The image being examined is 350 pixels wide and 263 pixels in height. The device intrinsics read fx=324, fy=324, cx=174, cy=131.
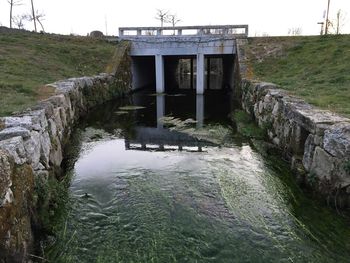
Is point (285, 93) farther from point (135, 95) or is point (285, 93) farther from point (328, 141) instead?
point (135, 95)

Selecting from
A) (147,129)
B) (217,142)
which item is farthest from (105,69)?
(217,142)

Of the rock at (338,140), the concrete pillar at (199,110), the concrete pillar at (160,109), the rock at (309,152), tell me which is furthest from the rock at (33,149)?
the concrete pillar at (199,110)

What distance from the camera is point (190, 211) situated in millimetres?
5723

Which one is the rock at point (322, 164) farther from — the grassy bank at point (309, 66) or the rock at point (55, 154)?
the rock at point (55, 154)

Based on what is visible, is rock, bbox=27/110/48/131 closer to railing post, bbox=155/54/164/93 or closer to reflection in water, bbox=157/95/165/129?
reflection in water, bbox=157/95/165/129

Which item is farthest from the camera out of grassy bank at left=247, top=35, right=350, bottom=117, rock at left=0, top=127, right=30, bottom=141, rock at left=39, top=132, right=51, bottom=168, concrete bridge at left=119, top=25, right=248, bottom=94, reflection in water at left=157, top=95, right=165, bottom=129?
concrete bridge at left=119, top=25, right=248, bottom=94

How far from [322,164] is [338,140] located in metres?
0.67

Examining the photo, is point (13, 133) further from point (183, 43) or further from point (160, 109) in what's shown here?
point (183, 43)

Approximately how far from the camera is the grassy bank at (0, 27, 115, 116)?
32.1 ft

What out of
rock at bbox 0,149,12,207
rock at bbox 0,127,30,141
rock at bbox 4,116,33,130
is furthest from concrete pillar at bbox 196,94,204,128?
rock at bbox 0,149,12,207

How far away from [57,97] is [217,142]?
5119 mm

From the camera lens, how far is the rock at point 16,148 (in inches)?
167

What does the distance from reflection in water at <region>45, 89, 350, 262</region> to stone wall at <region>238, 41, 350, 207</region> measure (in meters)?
0.38

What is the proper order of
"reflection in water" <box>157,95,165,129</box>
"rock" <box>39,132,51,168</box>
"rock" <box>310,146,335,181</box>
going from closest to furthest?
"rock" <box>310,146,335,181</box>
"rock" <box>39,132,51,168</box>
"reflection in water" <box>157,95,165,129</box>
